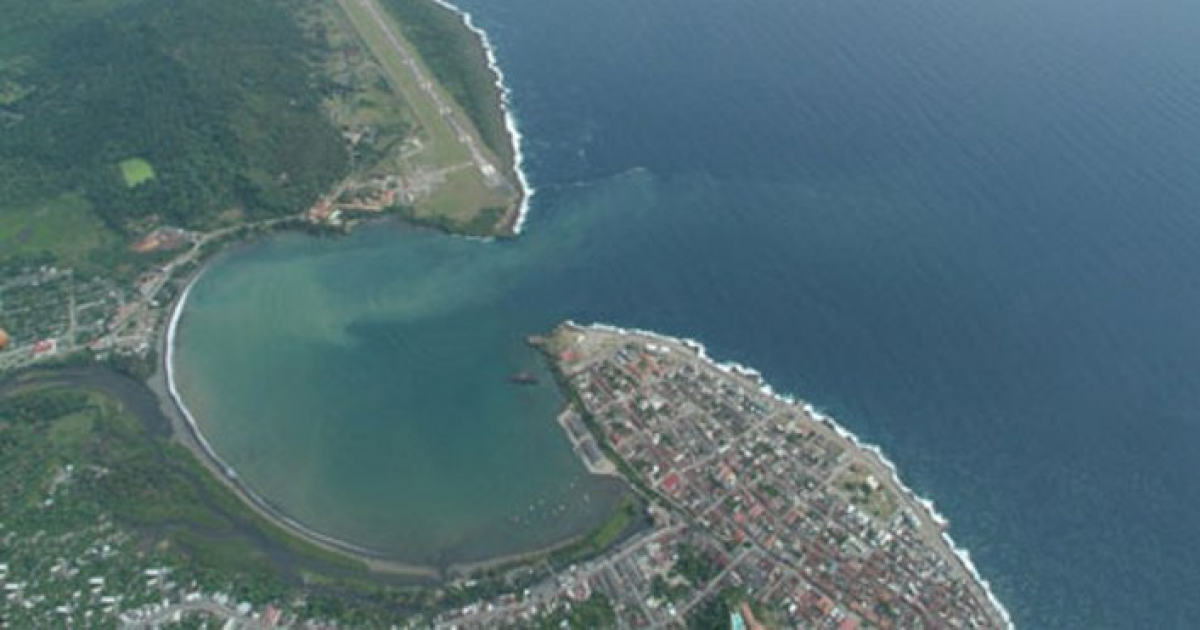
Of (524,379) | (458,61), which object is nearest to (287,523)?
(524,379)

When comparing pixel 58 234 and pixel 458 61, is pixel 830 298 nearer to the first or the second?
pixel 458 61

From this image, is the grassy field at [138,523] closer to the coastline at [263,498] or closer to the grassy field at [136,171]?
the coastline at [263,498]

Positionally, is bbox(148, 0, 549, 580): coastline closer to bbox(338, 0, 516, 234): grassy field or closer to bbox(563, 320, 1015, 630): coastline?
bbox(338, 0, 516, 234): grassy field

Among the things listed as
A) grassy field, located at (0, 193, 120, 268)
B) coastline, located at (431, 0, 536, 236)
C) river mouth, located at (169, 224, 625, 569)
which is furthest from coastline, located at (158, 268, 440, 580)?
coastline, located at (431, 0, 536, 236)

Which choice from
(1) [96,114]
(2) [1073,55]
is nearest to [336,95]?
(1) [96,114]

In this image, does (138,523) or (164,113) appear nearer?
(138,523)

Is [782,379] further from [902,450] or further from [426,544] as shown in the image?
[426,544]

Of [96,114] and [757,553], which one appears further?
[96,114]
